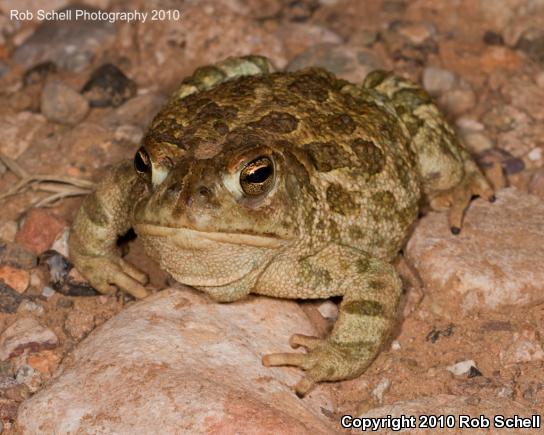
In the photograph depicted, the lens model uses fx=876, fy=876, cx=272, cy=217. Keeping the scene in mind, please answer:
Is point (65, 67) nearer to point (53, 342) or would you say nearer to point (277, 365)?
point (53, 342)

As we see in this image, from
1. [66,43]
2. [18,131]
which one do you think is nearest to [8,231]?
[18,131]

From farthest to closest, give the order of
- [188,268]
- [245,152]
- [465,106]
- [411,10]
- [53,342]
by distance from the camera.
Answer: [411,10], [465,106], [53,342], [188,268], [245,152]

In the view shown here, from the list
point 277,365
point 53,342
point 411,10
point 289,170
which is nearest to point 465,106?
point 411,10

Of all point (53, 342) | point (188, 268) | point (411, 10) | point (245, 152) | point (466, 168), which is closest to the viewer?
point (245, 152)

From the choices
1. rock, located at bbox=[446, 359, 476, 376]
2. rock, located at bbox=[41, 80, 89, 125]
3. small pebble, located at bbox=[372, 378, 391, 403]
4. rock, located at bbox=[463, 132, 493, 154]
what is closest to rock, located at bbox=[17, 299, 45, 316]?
rock, located at bbox=[41, 80, 89, 125]

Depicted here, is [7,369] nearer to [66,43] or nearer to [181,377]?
[181,377]

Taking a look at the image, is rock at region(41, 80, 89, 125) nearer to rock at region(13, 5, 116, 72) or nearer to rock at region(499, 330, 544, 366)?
rock at region(13, 5, 116, 72)

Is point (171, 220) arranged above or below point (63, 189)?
above
